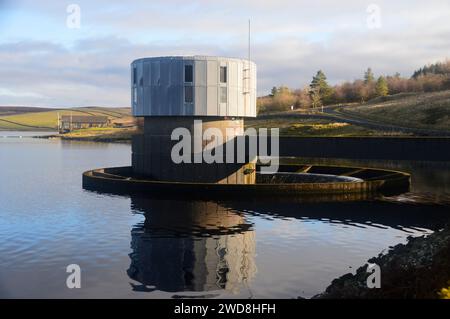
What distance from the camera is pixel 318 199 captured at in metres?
44.1

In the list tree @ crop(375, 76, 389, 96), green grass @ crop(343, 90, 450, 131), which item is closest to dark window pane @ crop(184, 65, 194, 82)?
green grass @ crop(343, 90, 450, 131)

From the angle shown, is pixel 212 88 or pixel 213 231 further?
pixel 212 88

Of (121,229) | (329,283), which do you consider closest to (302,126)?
(121,229)

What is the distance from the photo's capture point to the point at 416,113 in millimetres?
119875

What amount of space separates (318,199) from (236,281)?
23.9m

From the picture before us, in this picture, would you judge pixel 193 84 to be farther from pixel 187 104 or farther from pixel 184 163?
pixel 184 163

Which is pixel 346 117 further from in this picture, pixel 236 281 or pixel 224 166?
pixel 236 281

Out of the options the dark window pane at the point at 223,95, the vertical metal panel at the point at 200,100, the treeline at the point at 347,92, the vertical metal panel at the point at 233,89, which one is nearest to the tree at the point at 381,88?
the treeline at the point at 347,92

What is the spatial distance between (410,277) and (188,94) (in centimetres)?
3490

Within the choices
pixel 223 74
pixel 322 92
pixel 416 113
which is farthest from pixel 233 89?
pixel 322 92

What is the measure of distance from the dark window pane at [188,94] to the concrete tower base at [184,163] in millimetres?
1722

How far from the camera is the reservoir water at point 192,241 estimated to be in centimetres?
2097

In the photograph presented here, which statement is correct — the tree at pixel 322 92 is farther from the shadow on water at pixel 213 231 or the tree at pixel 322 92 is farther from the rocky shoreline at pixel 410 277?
the rocky shoreline at pixel 410 277

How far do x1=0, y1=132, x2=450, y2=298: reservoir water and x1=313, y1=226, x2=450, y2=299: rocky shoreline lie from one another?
1895 mm
